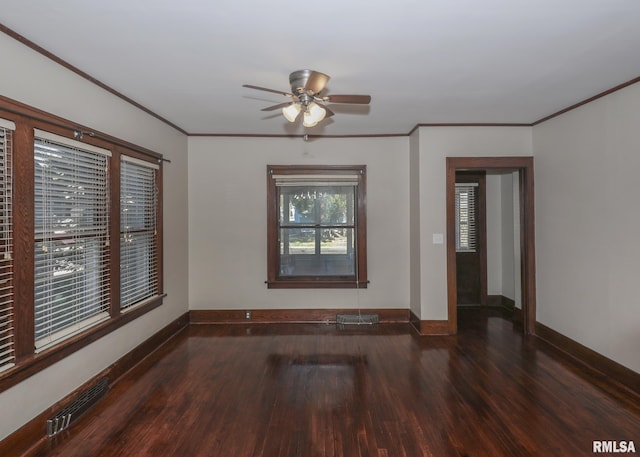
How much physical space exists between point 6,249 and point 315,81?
7.31 ft

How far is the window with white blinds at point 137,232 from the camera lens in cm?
330

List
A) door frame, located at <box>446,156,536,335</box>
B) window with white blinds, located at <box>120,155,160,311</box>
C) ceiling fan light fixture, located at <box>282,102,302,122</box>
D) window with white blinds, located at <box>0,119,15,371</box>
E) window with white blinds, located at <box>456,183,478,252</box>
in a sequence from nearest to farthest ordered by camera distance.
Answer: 1. window with white blinds, located at <box>0,119,15,371</box>
2. ceiling fan light fixture, located at <box>282,102,302,122</box>
3. window with white blinds, located at <box>120,155,160,311</box>
4. door frame, located at <box>446,156,536,335</box>
5. window with white blinds, located at <box>456,183,478,252</box>

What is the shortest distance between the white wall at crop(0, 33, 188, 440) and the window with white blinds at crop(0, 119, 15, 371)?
0.22 meters

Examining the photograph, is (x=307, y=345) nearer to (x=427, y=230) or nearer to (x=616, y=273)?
(x=427, y=230)

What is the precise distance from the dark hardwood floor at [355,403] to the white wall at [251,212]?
0.98 metres

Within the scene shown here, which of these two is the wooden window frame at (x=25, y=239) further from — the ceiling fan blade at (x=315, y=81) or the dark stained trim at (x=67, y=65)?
the ceiling fan blade at (x=315, y=81)

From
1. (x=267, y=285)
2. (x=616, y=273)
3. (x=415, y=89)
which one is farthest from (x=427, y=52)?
(x=267, y=285)

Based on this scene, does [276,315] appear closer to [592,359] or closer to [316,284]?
[316,284]

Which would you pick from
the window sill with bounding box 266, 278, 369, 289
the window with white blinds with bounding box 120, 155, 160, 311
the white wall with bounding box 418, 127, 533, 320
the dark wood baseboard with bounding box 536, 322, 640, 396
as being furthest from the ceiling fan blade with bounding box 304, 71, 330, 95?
the dark wood baseboard with bounding box 536, 322, 640, 396

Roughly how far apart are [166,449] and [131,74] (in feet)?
9.18

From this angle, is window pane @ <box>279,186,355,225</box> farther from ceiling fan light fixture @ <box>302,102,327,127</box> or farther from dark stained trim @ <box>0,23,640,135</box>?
ceiling fan light fixture @ <box>302,102,327,127</box>

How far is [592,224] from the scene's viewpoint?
329 cm

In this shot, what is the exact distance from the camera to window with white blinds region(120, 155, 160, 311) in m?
3.30

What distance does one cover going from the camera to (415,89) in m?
3.09
